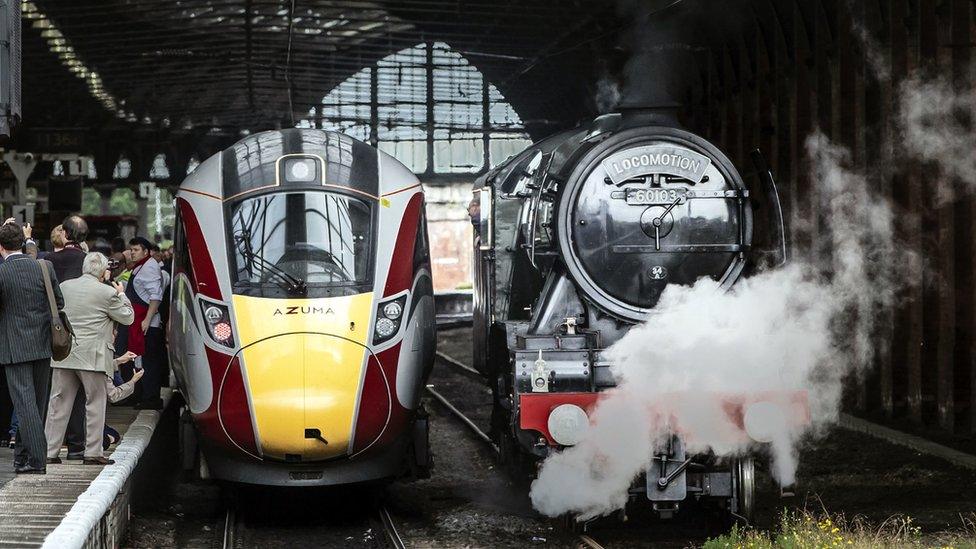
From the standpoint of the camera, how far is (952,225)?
13.8 m

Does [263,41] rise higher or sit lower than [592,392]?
higher

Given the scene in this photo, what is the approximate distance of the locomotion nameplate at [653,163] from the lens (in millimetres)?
9602

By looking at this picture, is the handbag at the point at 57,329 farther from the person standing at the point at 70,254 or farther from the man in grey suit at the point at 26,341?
the person standing at the point at 70,254

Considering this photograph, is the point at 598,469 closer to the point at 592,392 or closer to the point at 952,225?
the point at 592,392

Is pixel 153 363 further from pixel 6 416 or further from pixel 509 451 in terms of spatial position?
pixel 509 451

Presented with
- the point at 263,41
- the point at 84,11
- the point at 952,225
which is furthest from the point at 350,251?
the point at 263,41

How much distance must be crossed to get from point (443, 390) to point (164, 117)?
1774cm

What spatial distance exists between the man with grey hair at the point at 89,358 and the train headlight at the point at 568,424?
3105 millimetres

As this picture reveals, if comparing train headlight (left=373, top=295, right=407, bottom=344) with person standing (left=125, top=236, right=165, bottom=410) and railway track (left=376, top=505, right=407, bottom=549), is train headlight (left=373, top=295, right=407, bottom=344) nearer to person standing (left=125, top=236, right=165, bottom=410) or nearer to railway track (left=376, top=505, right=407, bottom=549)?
railway track (left=376, top=505, right=407, bottom=549)

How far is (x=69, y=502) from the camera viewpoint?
7820mm

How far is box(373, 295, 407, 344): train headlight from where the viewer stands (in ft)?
30.3

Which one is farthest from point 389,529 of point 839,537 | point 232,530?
point 839,537

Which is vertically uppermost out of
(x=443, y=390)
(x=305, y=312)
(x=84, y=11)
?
(x=84, y=11)

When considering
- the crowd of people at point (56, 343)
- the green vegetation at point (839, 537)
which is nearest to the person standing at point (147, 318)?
the crowd of people at point (56, 343)
